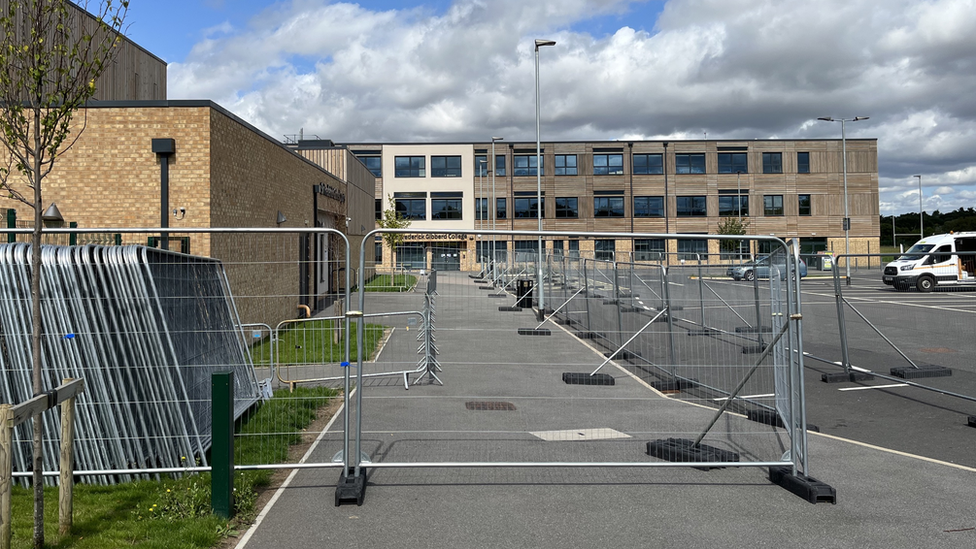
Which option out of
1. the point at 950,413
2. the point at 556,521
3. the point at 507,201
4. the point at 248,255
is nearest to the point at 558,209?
the point at 507,201

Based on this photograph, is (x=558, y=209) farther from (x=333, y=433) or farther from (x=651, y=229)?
(x=333, y=433)

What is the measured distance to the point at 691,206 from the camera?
63.7 m

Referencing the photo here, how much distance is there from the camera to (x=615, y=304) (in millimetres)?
13492

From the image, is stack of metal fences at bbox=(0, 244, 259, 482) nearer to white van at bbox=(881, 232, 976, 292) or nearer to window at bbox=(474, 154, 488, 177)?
white van at bbox=(881, 232, 976, 292)

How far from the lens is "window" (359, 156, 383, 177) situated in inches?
2630

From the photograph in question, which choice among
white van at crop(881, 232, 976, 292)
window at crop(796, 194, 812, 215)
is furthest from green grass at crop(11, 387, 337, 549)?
window at crop(796, 194, 812, 215)

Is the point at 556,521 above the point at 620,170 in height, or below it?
below

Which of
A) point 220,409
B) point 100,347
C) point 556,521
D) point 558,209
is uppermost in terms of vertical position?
point 558,209

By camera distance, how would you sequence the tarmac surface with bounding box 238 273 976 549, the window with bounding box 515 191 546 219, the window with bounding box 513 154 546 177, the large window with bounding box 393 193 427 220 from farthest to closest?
1. the large window with bounding box 393 193 427 220
2. the window with bounding box 513 154 546 177
3. the window with bounding box 515 191 546 219
4. the tarmac surface with bounding box 238 273 976 549

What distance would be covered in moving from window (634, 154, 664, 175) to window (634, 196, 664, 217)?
86.5 inches

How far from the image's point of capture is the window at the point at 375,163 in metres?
66.8

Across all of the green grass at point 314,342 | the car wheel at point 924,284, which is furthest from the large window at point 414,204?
the green grass at point 314,342

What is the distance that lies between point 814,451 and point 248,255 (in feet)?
37.1

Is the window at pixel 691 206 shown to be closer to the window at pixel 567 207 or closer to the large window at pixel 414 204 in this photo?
the window at pixel 567 207
